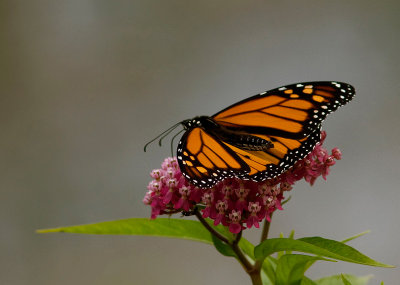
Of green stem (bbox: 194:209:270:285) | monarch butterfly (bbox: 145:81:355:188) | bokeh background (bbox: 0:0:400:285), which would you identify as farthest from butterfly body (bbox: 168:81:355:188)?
bokeh background (bbox: 0:0:400:285)

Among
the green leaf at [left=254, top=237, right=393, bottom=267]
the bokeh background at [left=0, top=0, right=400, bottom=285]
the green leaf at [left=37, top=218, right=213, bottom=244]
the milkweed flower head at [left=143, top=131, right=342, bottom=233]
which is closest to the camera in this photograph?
the green leaf at [left=254, top=237, right=393, bottom=267]

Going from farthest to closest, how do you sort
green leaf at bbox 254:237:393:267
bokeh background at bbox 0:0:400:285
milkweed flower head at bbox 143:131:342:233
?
bokeh background at bbox 0:0:400:285, milkweed flower head at bbox 143:131:342:233, green leaf at bbox 254:237:393:267

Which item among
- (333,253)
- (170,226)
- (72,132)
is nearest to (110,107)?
(72,132)

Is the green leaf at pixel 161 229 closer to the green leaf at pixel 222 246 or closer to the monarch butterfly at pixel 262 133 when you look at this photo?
the green leaf at pixel 222 246

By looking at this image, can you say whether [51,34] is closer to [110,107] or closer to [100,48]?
[100,48]

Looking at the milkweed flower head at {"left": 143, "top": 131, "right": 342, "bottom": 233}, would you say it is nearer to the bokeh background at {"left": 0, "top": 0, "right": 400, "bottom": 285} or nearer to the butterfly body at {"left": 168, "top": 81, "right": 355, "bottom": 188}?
the butterfly body at {"left": 168, "top": 81, "right": 355, "bottom": 188}

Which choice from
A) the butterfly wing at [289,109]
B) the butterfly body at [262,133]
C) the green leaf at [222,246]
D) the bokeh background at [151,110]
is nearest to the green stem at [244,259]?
the green leaf at [222,246]
